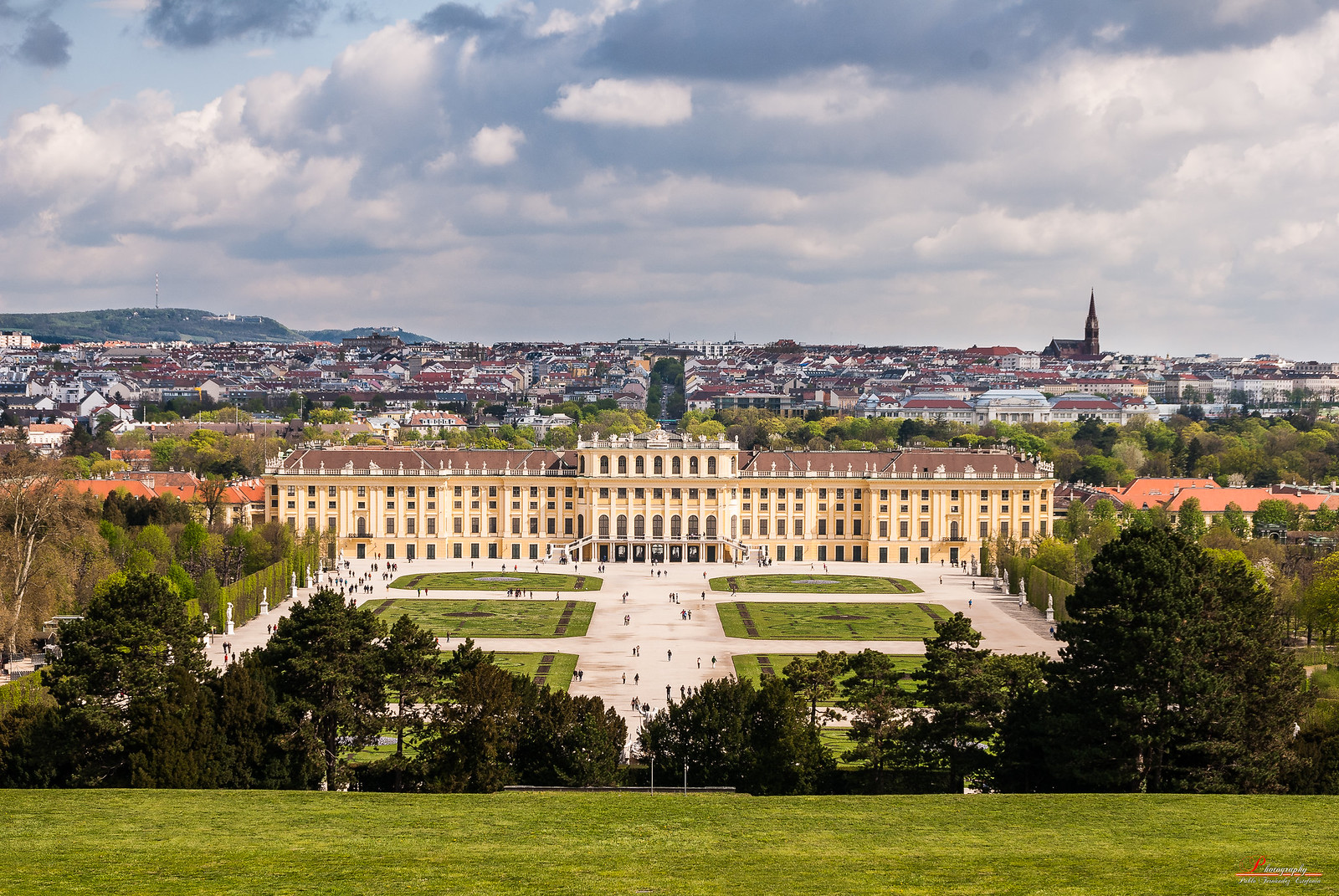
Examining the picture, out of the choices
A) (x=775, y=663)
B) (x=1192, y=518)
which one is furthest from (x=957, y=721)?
(x=1192, y=518)

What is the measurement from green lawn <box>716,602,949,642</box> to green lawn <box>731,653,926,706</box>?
5.51 metres

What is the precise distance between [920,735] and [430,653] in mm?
12682

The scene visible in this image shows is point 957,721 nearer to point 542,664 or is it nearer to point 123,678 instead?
point 123,678

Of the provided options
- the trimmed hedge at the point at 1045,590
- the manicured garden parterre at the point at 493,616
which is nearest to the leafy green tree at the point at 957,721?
the manicured garden parterre at the point at 493,616

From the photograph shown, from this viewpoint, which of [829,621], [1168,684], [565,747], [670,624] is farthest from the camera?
[829,621]

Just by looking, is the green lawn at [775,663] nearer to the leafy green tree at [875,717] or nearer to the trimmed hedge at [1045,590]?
the leafy green tree at [875,717]

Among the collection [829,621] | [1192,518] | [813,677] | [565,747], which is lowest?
[829,621]

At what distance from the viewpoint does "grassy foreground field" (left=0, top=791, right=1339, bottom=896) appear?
26078mm

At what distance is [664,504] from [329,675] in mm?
66173

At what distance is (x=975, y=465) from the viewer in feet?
→ 343

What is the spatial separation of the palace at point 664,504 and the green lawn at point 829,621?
77.0ft

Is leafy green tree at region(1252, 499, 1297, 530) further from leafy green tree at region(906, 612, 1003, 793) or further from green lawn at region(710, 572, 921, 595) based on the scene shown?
leafy green tree at region(906, 612, 1003, 793)

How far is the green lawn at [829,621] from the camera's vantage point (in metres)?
68.0

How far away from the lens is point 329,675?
38656mm
